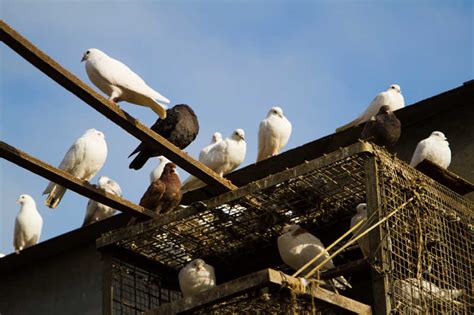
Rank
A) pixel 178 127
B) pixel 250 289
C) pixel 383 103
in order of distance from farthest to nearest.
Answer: pixel 383 103 → pixel 178 127 → pixel 250 289

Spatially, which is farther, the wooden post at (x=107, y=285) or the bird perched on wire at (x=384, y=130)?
the bird perched on wire at (x=384, y=130)

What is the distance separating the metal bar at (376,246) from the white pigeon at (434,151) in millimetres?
1708

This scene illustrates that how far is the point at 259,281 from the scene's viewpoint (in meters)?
11.3

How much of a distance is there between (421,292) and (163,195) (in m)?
3.86

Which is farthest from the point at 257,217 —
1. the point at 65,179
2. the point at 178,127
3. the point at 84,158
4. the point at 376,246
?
the point at 84,158

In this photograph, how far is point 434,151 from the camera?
1439cm

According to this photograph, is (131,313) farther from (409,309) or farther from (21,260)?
(21,260)

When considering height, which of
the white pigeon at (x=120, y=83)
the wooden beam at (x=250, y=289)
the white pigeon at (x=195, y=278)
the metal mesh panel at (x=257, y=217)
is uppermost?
the white pigeon at (x=120, y=83)

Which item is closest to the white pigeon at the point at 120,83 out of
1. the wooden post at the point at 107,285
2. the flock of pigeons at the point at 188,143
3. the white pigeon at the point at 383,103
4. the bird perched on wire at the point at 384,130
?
the flock of pigeons at the point at 188,143

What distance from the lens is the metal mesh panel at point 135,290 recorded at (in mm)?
14047

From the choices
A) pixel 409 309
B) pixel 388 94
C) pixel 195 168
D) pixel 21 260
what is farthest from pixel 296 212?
pixel 21 260

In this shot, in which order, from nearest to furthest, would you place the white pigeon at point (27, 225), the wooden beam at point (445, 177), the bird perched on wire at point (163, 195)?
the wooden beam at point (445, 177)
the bird perched on wire at point (163, 195)
the white pigeon at point (27, 225)

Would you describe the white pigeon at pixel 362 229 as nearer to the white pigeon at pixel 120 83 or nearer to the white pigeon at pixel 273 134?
the white pigeon at pixel 120 83

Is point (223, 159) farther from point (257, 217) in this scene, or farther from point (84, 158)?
point (257, 217)
